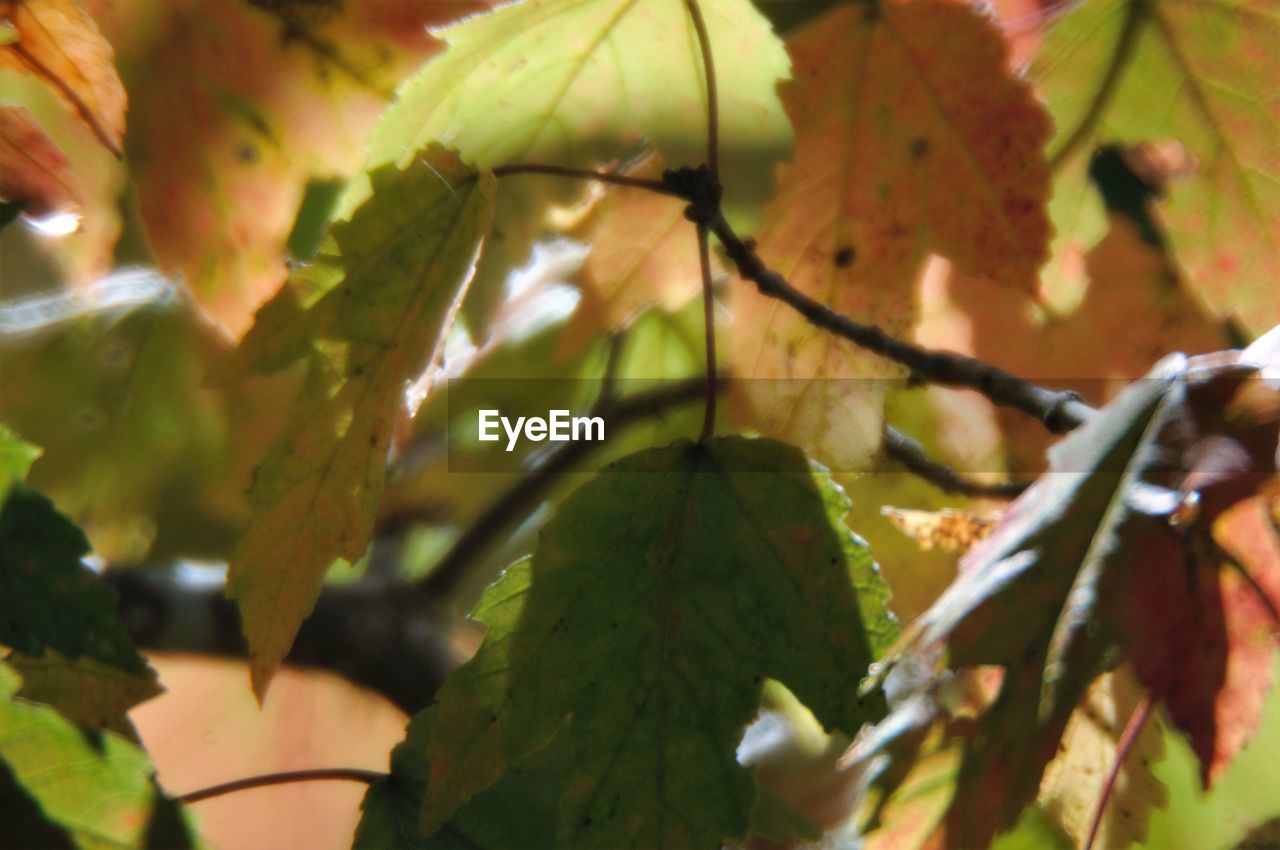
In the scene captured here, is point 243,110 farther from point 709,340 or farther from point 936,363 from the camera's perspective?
point 936,363

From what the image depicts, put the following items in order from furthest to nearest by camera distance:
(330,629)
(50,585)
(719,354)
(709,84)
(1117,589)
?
(330,629)
(719,354)
(709,84)
(50,585)
(1117,589)

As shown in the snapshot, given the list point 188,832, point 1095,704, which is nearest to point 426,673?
point 188,832

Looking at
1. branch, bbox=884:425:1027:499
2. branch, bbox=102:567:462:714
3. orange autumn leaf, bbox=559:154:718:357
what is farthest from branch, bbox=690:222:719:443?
branch, bbox=102:567:462:714

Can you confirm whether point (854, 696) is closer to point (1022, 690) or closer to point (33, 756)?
point (1022, 690)

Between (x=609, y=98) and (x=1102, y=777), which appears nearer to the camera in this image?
(x=1102, y=777)

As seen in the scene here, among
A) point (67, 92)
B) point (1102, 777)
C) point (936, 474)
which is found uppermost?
point (67, 92)

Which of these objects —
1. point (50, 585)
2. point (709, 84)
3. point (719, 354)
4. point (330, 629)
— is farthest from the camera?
point (330, 629)

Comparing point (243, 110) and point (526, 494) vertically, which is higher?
point (243, 110)

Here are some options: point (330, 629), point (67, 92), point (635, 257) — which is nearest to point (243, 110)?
point (67, 92)
